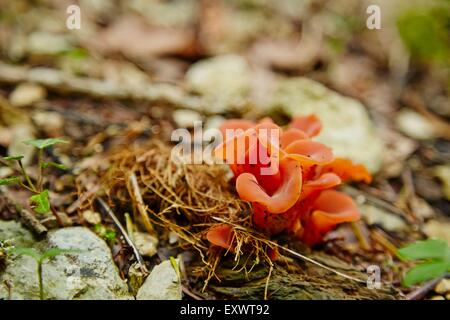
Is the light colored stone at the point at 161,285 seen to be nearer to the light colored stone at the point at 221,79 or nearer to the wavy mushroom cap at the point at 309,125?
the wavy mushroom cap at the point at 309,125

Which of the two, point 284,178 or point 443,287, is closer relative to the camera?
point 284,178

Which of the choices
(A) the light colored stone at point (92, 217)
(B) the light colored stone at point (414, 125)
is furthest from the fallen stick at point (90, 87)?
(B) the light colored stone at point (414, 125)

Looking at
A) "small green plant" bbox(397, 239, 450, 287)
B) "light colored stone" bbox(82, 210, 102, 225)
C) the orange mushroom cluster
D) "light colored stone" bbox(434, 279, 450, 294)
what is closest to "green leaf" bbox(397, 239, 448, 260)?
"small green plant" bbox(397, 239, 450, 287)

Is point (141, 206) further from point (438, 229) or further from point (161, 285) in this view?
point (438, 229)

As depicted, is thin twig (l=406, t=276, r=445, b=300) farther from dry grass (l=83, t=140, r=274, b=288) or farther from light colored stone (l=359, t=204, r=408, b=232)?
dry grass (l=83, t=140, r=274, b=288)

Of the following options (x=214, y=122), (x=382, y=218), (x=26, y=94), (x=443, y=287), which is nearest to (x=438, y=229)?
(x=382, y=218)
